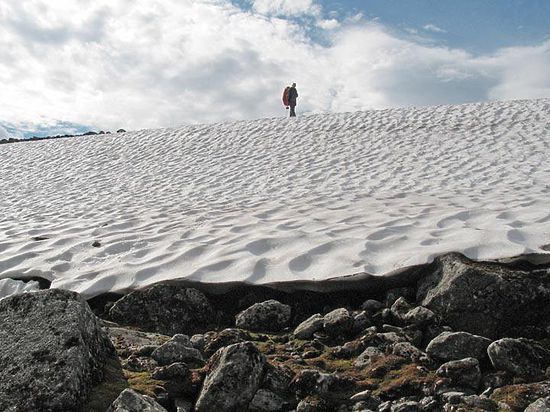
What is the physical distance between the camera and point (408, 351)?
3.96 meters

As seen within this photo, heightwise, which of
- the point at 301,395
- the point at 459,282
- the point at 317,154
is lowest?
the point at 301,395

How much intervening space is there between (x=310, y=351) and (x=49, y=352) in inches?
77.4

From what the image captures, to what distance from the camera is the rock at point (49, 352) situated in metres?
3.07

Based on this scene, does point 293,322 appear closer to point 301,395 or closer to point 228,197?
point 301,395

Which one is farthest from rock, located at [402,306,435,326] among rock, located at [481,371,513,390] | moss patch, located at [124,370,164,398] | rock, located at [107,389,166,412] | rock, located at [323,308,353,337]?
rock, located at [107,389,166,412]

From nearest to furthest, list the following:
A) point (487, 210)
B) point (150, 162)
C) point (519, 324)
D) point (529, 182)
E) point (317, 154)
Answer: point (519, 324), point (487, 210), point (529, 182), point (317, 154), point (150, 162)

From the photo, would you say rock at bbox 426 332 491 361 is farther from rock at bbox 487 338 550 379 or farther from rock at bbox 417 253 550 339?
rock at bbox 417 253 550 339

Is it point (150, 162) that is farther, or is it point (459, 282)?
point (150, 162)

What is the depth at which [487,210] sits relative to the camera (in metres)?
7.76

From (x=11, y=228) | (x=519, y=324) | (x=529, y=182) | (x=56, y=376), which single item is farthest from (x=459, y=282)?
(x=11, y=228)

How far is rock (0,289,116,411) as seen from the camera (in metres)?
3.07

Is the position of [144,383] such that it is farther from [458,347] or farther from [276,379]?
[458,347]

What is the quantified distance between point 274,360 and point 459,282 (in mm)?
1815

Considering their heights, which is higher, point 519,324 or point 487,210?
point 487,210
